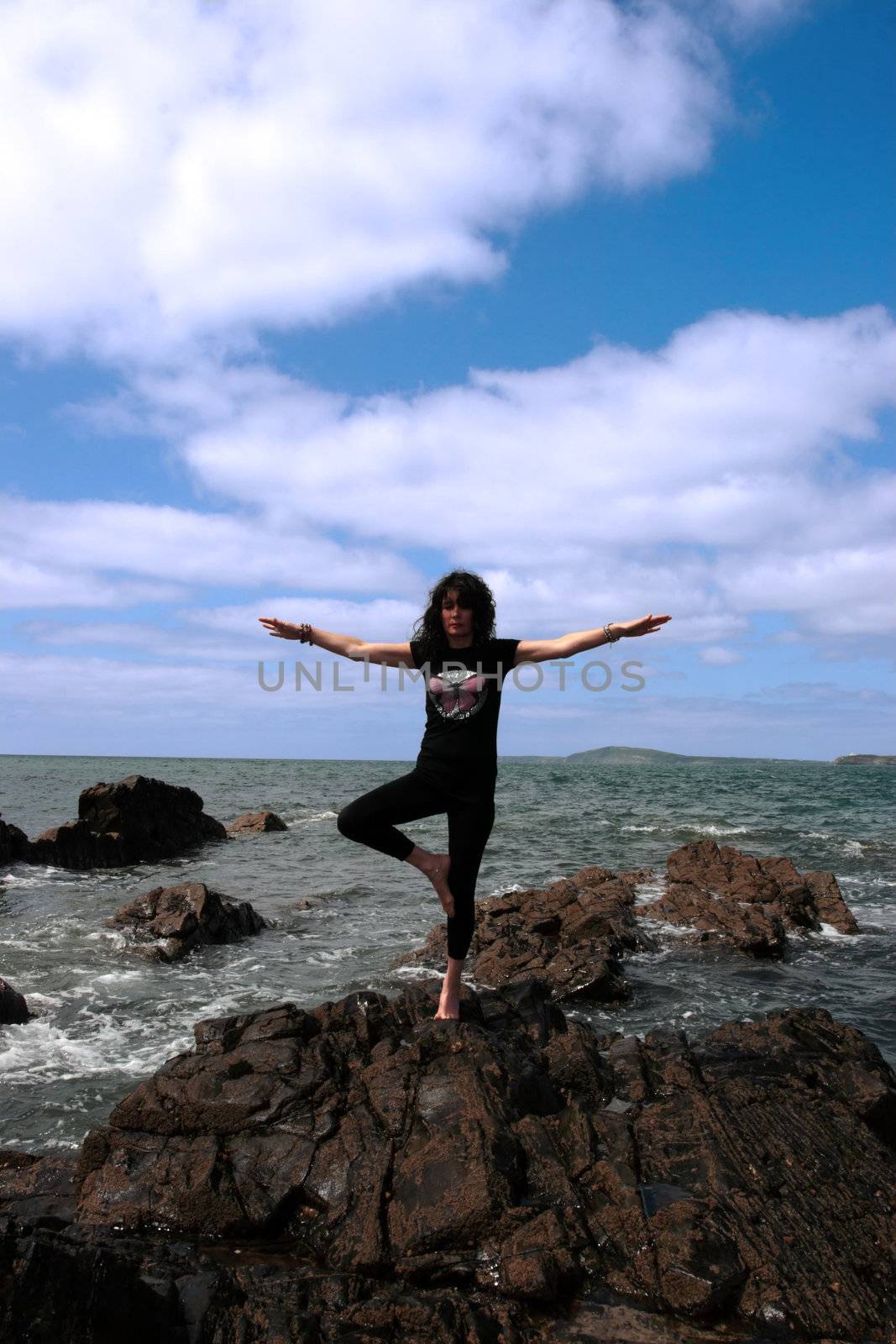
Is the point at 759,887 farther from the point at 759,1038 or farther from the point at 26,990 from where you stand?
the point at 26,990

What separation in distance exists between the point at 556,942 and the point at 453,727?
21.8 feet

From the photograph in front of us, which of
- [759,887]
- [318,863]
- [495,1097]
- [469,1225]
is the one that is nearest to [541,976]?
[495,1097]

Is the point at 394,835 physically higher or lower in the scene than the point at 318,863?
higher

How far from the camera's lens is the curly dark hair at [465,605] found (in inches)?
227

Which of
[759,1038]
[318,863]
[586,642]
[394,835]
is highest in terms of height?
[586,642]

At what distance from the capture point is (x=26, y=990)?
977 centimetres

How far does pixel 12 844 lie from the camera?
2003 cm

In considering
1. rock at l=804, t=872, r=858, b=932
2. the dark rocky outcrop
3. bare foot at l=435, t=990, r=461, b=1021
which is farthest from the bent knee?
rock at l=804, t=872, r=858, b=932

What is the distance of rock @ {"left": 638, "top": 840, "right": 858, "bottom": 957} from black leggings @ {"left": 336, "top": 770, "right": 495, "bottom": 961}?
310 inches

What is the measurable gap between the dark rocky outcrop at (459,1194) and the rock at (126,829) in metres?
16.5

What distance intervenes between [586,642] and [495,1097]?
290 cm

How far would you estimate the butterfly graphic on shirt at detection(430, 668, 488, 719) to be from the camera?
5684 millimetres

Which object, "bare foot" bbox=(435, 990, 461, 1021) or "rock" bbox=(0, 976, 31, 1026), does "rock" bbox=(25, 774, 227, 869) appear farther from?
"bare foot" bbox=(435, 990, 461, 1021)

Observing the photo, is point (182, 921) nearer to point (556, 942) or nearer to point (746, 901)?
point (556, 942)
